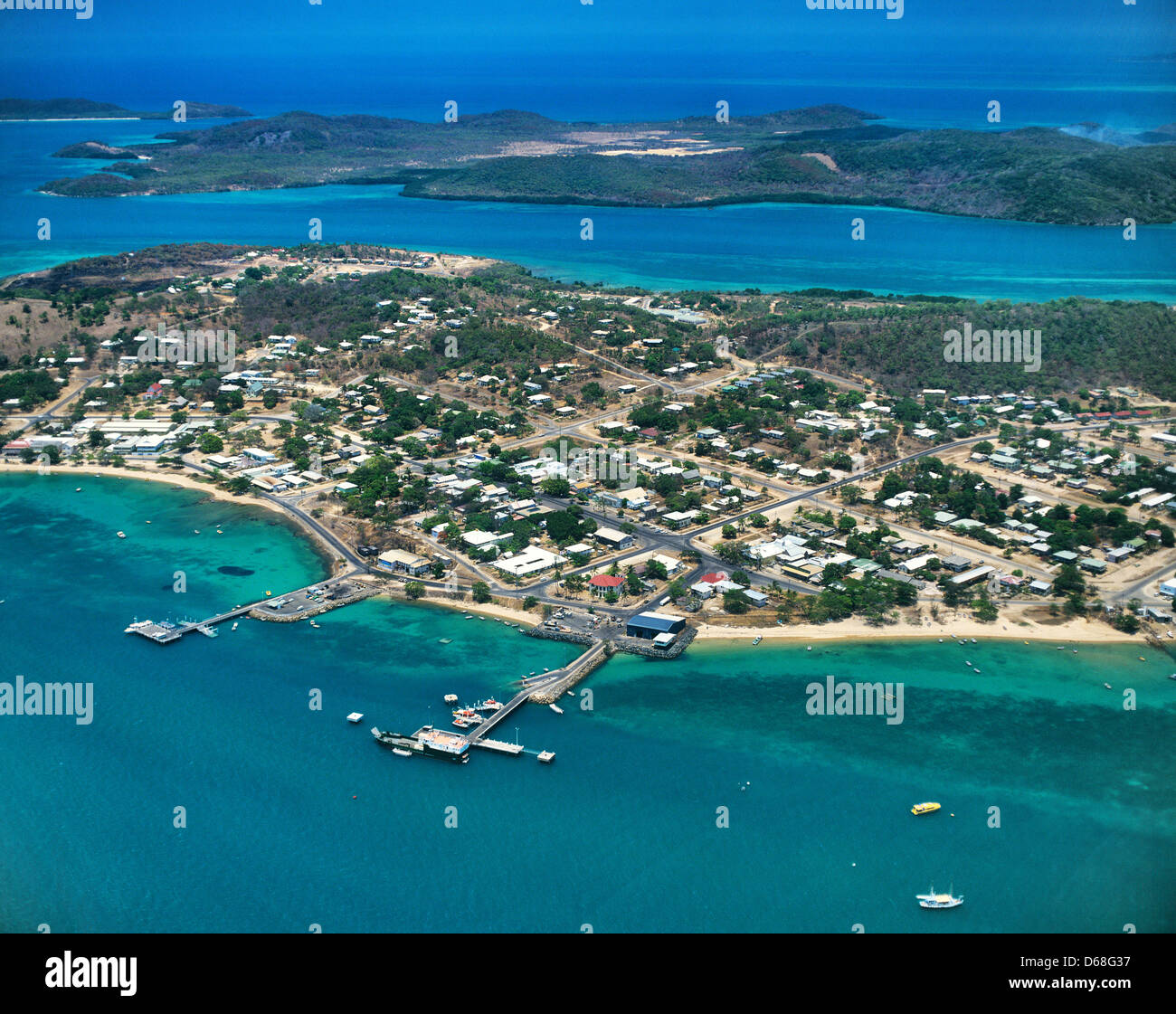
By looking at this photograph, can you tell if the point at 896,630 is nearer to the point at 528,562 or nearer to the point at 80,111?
the point at 528,562

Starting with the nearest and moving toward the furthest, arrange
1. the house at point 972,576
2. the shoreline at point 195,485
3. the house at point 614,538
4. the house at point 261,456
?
the house at point 972,576 < the house at point 614,538 < the shoreline at point 195,485 < the house at point 261,456

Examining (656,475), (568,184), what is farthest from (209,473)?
(568,184)

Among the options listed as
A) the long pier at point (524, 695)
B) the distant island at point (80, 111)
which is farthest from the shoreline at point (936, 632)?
the distant island at point (80, 111)

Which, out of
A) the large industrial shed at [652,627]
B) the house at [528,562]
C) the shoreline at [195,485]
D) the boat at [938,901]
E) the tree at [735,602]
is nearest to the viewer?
the boat at [938,901]

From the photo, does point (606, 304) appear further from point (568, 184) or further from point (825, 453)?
point (568, 184)

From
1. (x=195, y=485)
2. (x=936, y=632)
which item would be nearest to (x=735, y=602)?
(x=936, y=632)

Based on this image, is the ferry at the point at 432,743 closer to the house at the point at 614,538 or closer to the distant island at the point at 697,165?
the house at the point at 614,538

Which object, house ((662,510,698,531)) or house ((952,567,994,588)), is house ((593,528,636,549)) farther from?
house ((952,567,994,588))
